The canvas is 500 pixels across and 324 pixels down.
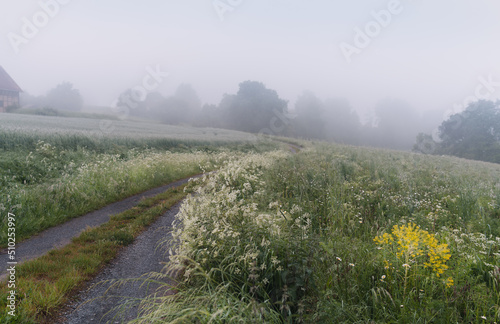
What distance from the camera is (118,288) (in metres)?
4.22

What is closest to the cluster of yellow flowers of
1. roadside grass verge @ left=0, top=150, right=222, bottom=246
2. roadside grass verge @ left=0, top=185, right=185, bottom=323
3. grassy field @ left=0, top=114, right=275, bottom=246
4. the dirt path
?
roadside grass verge @ left=0, top=185, right=185, bottom=323

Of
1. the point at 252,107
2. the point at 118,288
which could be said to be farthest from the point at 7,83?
the point at 118,288

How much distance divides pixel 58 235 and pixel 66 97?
78.9 metres

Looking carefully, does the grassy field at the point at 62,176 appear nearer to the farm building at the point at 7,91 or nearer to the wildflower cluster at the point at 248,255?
the wildflower cluster at the point at 248,255

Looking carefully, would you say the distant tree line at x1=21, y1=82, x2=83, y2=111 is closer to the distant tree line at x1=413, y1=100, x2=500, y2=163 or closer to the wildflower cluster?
the wildflower cluster

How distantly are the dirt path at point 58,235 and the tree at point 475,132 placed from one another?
65723mm

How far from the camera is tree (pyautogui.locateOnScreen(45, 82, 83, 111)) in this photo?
67188 millimetres

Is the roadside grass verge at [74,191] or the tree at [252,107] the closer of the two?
the roadside grass verge at [74,191]

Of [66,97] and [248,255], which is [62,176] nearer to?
[248,255]

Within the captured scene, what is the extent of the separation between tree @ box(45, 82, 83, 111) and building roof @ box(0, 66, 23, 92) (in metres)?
17.8

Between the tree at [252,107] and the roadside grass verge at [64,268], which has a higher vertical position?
the tree at [252,107]

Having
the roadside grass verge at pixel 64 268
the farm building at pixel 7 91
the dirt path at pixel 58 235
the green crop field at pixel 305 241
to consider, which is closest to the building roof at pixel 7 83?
the farm building at pixel 7 91

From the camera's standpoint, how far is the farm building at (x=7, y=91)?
151 ft

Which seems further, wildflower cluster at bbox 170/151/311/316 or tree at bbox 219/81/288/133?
tree at bbox 219/81/288/133
